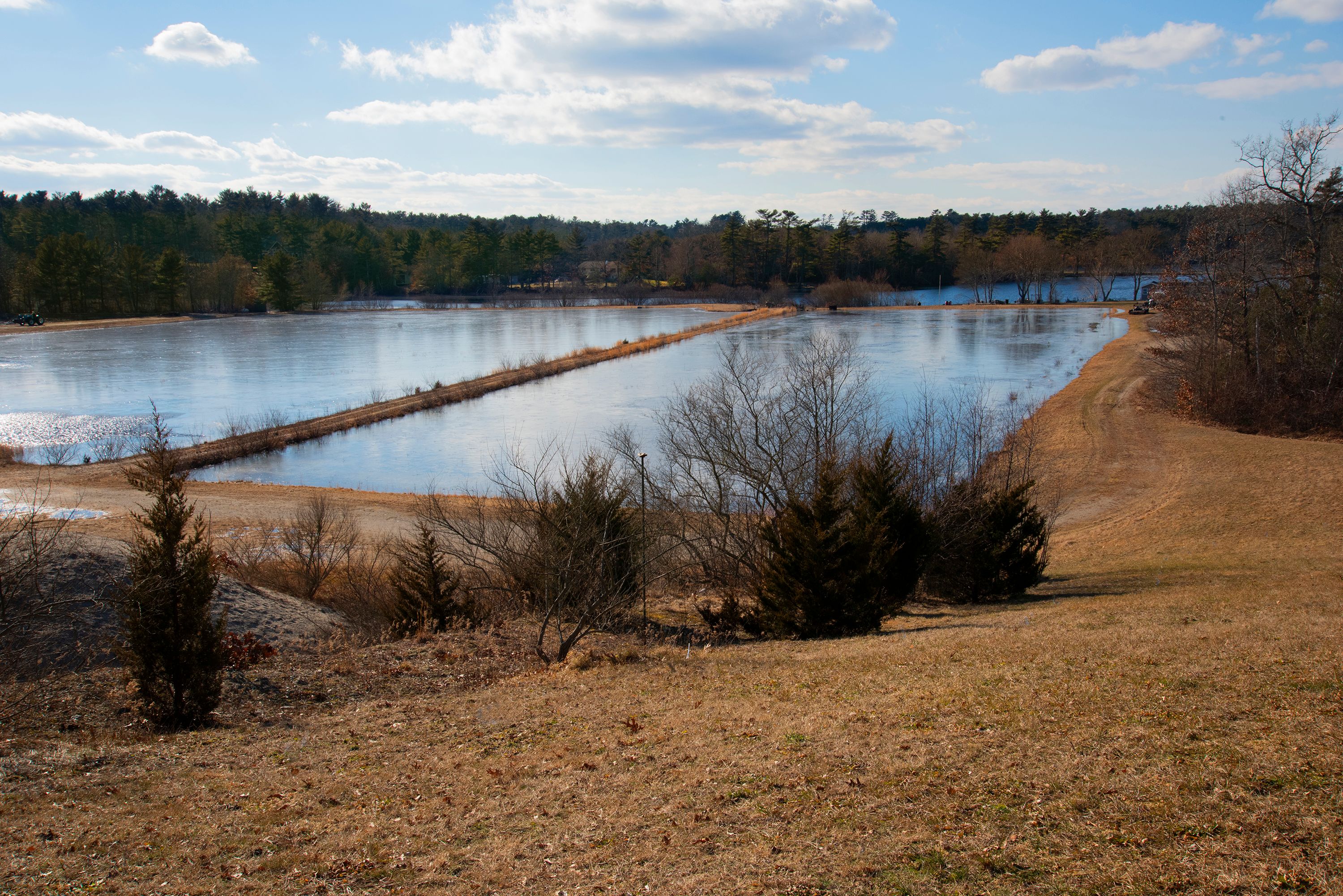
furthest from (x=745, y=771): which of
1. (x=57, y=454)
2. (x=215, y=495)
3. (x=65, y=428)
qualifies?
(x=65, y=428)

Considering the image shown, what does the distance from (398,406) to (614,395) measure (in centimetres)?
1142

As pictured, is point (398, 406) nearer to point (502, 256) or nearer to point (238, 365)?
point (238, 365)

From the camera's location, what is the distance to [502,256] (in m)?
133

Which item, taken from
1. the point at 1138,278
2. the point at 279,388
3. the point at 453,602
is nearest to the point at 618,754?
the point at 453,602

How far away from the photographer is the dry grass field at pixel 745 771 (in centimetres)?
519

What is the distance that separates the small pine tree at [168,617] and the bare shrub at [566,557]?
4.64 meters

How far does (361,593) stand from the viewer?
1822cm

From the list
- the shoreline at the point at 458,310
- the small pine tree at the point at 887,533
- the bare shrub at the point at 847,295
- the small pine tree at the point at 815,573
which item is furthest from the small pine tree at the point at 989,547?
the bare shrub at the point at 847,295

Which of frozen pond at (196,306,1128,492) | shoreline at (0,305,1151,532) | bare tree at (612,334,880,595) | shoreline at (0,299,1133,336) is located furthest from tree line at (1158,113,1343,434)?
shoreline at (0,299,1133,336)

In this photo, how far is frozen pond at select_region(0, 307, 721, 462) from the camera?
40.1 m

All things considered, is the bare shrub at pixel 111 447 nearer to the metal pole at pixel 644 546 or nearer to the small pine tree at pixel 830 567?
the metal pole at pixel 644 546

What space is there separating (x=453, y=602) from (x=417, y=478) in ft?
54.7

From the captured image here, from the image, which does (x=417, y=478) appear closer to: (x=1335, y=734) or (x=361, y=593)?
(x=361, y=593)

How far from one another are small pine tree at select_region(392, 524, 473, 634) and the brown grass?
22145mm
